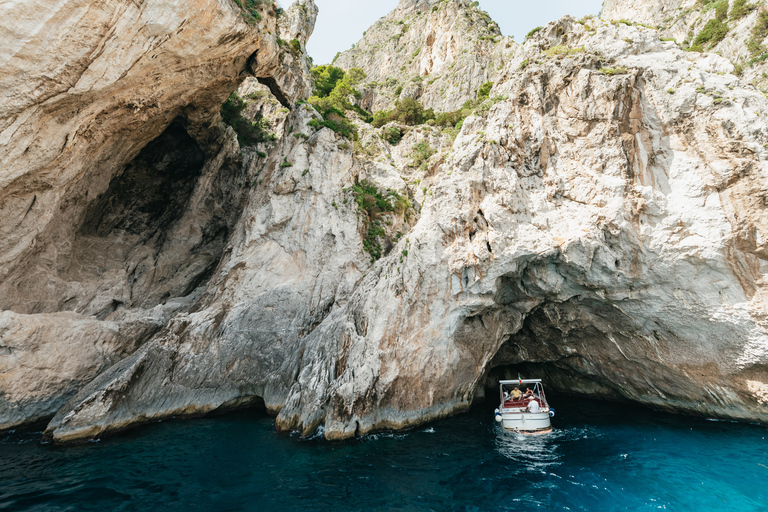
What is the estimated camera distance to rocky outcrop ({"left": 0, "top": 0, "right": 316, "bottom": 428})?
39.9ft

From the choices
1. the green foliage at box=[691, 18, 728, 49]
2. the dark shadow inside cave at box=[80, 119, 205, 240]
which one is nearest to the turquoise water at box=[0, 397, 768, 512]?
the dark shadow inside cave at box=[80, 119, 205, 240]

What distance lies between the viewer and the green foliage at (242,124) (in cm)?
2700

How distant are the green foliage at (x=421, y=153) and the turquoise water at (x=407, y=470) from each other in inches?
884

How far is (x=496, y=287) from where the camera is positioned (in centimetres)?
1496

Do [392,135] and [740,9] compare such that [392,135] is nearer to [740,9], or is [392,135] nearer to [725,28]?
[725,28]

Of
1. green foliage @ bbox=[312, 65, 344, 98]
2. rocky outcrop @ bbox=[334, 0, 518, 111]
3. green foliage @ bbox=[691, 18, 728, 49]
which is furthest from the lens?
green foliage @ bbox=[312, 65, 344, 98]

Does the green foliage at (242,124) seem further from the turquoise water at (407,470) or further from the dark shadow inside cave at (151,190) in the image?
the turquoise water at (407,470)

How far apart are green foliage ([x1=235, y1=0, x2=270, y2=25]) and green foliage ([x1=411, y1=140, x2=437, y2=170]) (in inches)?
659

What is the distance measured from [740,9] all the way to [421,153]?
35562mm

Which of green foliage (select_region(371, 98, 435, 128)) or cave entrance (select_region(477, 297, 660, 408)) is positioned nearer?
cave entrance (select_region(477, 297, 660, 408))

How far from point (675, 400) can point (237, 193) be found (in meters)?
28.2

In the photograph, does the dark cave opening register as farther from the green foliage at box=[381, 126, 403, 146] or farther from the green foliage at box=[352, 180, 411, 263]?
the green foliage at box=[381, 126, 403, 146]

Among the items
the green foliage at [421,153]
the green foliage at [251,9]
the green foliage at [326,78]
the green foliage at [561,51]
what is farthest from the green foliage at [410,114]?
the green foliage at [251,9]

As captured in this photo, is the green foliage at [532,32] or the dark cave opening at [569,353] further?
the green foliage at [532,32]
